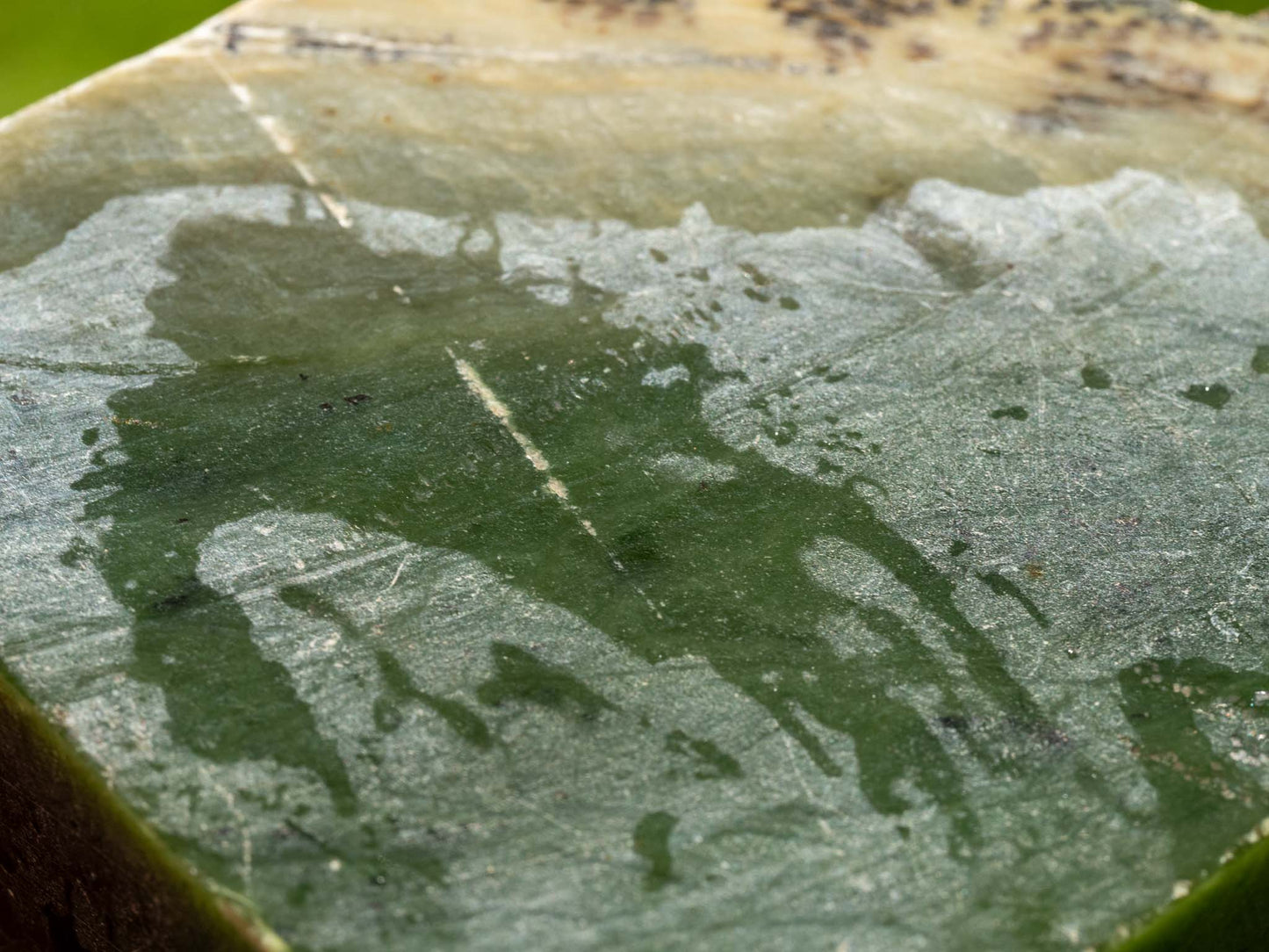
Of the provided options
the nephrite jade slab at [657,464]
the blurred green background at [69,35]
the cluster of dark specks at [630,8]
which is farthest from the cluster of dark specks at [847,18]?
the blurred green background at [69,35]

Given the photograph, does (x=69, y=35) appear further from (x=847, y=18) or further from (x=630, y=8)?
(x=847, y=18)

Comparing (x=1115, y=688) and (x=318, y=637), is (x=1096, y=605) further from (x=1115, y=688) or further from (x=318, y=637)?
(x=318, y=637)

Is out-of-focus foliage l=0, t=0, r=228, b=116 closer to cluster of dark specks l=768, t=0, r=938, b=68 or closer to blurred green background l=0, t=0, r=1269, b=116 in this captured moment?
blurred green background l=0, t=0, r=1269, b=116

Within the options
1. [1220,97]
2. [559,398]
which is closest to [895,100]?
[1220,97]

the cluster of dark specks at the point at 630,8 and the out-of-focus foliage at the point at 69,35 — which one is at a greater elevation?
the cluster of dark specks at the point at 630,8

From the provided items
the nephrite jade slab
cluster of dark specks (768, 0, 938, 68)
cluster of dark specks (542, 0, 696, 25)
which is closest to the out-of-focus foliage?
the nephrite jade slab

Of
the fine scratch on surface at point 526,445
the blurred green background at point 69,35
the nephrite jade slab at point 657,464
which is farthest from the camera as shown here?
the blurred green background at point 69,35

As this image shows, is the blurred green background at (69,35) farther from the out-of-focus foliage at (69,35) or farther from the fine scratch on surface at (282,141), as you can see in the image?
the fine scratch on surface at (282,141)

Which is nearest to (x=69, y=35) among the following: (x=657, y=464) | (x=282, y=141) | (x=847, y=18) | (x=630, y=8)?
(x=282, y=141)
